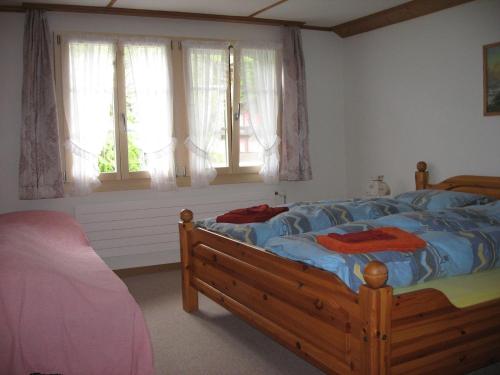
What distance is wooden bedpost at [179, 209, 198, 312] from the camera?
3.74m

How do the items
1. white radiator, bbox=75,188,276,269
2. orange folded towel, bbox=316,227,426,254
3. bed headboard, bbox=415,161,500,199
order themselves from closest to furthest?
orange folded towel, bbox=316,227,426,254
bed headboard, bbox=415,161,500,199
white radiator, bbox=75,188,276,269

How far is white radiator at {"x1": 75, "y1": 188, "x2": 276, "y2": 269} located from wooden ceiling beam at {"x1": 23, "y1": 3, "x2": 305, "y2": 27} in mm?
1682

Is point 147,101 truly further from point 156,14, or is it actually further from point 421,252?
point 421,252

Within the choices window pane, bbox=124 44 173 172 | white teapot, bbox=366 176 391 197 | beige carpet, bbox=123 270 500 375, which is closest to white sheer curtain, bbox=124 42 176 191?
window pane, bbox=124 44 173 172

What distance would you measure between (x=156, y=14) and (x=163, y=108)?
85cm

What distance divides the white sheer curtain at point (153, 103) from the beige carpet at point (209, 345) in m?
1.28

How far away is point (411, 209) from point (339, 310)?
1735mm

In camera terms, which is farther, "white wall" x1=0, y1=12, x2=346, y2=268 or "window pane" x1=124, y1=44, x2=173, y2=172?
"window pane" x1=124, y1=44, x2=173, y2=172

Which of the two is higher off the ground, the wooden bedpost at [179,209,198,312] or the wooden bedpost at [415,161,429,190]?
the wooden bedpost at [415,161,429,190]

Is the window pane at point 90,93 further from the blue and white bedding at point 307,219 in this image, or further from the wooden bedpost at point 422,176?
the wooden bedpost at point 422,176

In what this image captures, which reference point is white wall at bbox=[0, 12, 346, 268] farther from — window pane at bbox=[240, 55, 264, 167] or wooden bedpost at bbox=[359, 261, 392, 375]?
wooden bedpost at bbox=[359, 261, 392, 375]

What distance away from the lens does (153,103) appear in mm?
4793

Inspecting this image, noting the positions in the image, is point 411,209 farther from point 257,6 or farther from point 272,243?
point 257,6

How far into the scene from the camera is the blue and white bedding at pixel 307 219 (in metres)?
3.14
